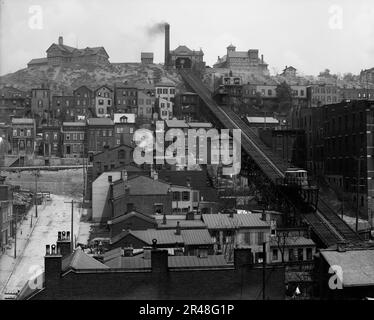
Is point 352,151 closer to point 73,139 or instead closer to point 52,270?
point 73,139

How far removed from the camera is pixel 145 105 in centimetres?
5309

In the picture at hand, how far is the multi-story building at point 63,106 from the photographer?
52.5 metres

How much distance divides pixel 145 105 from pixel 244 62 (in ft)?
79.4

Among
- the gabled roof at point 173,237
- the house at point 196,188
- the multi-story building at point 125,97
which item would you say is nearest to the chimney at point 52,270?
the gabled roof at point 173,237

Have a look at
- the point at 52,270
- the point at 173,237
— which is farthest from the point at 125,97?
the point at 52,270

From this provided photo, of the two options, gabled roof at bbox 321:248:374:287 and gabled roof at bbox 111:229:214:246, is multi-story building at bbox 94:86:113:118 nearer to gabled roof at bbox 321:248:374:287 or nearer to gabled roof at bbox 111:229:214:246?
gabled roof at bbox 111:229:214:246

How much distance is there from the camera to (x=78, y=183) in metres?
38.2

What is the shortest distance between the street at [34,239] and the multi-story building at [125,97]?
1890cm

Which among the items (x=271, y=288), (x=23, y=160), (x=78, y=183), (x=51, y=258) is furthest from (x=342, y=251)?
(x=23, y=160)

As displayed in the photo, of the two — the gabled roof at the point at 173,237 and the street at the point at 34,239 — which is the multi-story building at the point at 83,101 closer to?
the street at the point at 34,239

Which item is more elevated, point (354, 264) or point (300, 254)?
point (354, 264)

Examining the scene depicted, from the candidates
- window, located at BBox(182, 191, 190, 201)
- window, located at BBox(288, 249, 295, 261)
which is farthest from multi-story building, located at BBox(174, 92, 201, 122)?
window, located at BBox(288, 249, 295, 261)

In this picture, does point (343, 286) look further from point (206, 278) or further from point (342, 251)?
point (206, 278)
